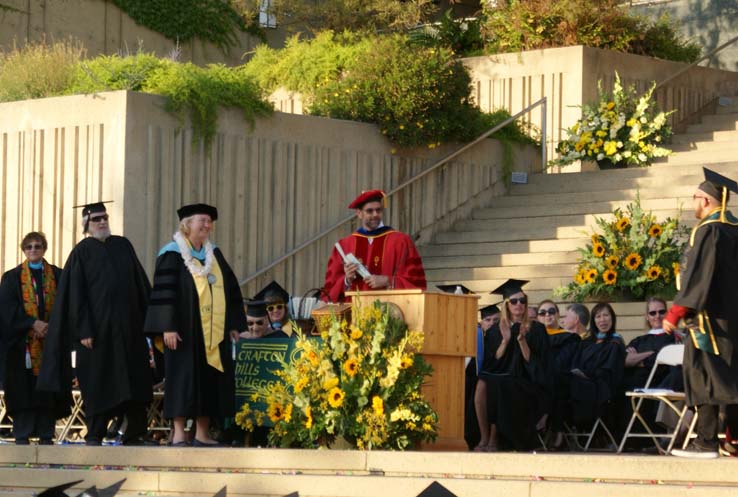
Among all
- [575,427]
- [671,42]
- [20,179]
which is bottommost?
[575,427]

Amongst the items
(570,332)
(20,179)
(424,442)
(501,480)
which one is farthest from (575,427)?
(20,179)

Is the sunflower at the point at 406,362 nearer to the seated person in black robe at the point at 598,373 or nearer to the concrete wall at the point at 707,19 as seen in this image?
the seated person in black robe at the point at 598,373

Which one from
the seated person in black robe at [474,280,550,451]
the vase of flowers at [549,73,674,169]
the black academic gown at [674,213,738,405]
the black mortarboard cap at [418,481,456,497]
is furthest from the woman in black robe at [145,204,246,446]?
the vase of flowers at [549,73,674,169]

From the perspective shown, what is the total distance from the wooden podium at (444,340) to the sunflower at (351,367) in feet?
1.72

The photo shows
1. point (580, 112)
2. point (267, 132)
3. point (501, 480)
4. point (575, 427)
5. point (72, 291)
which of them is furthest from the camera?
point (580, 112)

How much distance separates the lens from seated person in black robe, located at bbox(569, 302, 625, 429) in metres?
12.8

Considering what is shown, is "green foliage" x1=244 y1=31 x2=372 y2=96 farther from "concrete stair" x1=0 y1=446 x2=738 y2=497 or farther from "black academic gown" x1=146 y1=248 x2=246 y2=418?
"concrete stair" x1=0 y1=446 x2=738 y2=497

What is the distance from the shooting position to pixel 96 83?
16141 mm

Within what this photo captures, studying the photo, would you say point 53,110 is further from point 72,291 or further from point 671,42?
point 671,42

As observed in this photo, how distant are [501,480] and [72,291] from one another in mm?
4237

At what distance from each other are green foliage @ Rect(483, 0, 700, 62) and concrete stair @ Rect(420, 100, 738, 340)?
1906 mm

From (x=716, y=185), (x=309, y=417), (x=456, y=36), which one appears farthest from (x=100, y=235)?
(x=456, y=36)

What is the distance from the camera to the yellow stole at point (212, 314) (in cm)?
1164

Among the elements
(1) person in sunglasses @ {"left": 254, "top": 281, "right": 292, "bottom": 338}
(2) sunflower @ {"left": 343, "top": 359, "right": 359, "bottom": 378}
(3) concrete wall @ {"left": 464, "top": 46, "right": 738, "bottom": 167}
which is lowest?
(2) sunflower @ {"left": 343, "top": 359, "right": 359, "bottom": 378}
